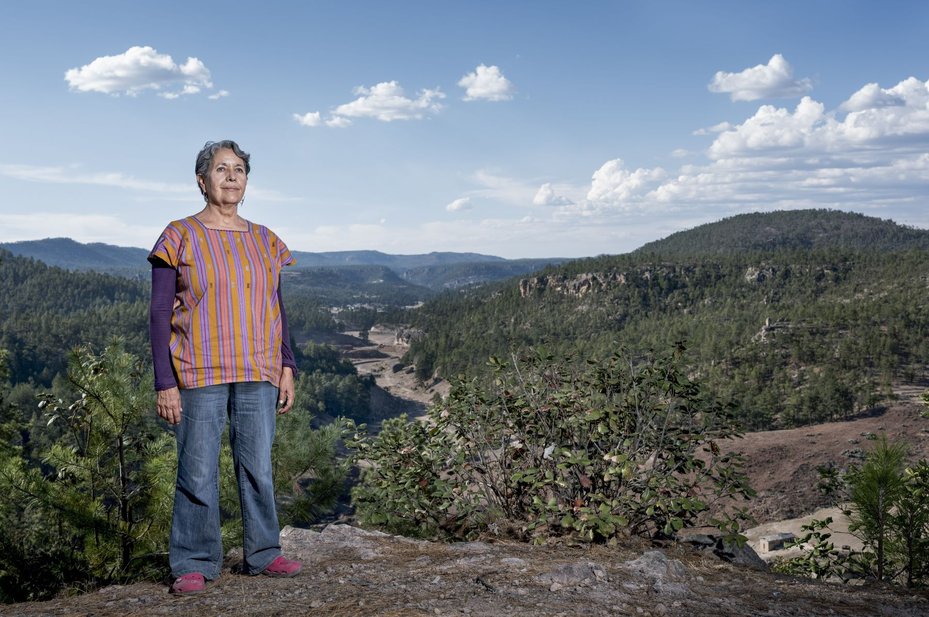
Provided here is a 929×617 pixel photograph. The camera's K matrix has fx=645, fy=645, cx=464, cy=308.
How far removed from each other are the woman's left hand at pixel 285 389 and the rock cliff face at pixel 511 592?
108 cm

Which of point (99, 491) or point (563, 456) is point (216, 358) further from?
point (99, 491)

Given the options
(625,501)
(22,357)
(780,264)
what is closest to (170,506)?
(625,501)

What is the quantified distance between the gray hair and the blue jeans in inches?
49.5

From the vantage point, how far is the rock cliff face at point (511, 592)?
334 centimetres

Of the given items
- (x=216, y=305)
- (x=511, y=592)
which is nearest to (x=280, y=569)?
(x=511, y=592)

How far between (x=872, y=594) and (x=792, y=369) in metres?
58.2

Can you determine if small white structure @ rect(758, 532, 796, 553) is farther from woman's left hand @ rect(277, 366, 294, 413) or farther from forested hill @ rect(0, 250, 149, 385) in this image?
forested hill @ rect(0, 250, 149, 385)

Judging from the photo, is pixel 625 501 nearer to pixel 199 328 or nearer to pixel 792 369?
pixel 199 328

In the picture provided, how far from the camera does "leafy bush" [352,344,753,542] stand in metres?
4.81

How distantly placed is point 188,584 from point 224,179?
2.39 meters

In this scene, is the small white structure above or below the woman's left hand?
below

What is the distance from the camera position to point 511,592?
3.51 metres

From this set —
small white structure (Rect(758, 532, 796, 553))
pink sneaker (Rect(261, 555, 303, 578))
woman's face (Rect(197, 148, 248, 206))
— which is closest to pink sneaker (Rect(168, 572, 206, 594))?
pink sneaker (Rect(261, 555, 303, 578))

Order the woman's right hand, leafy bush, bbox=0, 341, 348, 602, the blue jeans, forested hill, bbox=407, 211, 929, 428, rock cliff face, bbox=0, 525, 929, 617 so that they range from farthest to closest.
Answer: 1. forested hill, bbox=407, 211, 929, 428
2. leafy bush, bbox=0, 341, 348, 602
3. the blue jeans
4. the woman's right hand
5. rock cliff face, bbox=0, 525, 929, 617
